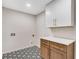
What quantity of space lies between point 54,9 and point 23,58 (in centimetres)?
211

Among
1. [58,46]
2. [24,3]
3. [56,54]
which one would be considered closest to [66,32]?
[58,46]

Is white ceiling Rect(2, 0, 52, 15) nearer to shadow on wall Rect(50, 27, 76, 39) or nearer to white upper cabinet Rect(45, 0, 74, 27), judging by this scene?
white upper cabinet Rect(45, 0, 74, 27)

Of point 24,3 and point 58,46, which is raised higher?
point 24,3

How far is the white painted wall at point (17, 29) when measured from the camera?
3510mm

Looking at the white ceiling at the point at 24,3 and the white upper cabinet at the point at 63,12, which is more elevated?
the white ceiling at the point at 24,3

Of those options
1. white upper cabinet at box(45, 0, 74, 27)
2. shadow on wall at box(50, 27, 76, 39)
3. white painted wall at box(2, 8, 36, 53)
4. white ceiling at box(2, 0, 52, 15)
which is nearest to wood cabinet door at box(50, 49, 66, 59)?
shadow on wall at box(50, 27, 76, 39)

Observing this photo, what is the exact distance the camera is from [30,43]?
4465mm

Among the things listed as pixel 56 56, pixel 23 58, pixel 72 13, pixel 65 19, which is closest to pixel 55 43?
pixel 56 56

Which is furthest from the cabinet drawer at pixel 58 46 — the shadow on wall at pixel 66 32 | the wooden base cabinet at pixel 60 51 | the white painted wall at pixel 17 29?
the white painted wall at pixel 17 29

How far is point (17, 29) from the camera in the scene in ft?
12.9

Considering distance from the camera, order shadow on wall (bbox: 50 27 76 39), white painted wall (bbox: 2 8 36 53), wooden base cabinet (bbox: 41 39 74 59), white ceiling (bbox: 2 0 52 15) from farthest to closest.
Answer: white painted wall (bbox: 2 8 36 53) → white ceiling (bbox: 2 0 52 15) → shadow on wall (bbox: 50 27 76 39) → wooden base cabinet (bbox: 41 39 74 59)

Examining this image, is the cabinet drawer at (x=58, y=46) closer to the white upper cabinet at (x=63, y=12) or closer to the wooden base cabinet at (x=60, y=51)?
the wooden base cabinet at (x=60, y=51)

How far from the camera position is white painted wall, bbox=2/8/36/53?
3510 millimetres

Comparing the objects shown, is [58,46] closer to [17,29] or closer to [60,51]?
[60,51]
